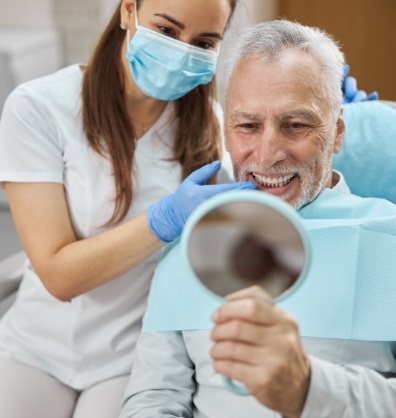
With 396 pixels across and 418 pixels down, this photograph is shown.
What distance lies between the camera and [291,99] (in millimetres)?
1213

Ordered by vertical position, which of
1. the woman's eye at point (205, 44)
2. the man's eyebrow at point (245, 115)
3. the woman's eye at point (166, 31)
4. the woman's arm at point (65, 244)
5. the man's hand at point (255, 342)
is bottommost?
the woman's arm at point (65, 244)

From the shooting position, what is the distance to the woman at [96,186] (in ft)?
4.76

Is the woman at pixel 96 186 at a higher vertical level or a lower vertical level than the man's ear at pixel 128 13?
lower

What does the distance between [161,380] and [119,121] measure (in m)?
0.64

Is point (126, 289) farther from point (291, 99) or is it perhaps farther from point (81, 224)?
point (291, 99)

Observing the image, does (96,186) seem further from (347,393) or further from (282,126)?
(347,393)

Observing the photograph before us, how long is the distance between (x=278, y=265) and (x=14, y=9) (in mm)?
3045

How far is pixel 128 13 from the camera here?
1.58m

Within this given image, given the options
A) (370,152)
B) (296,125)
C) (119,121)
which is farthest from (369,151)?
(119,121)

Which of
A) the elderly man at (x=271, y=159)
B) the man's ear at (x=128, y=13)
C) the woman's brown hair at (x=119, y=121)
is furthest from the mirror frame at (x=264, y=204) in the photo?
the man's ear at (x=128, y=13)

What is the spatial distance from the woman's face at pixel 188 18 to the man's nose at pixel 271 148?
38cm

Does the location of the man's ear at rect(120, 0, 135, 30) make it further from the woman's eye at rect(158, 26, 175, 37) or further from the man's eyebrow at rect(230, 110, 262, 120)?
the man's eyebrow at rect(230, 110, 262, 120)

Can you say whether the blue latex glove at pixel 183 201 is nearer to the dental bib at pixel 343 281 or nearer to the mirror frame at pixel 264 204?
the dental bib at pixel 343 281

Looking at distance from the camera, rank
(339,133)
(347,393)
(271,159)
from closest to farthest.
Result: (347,393) → (271,159) → (339,133)
